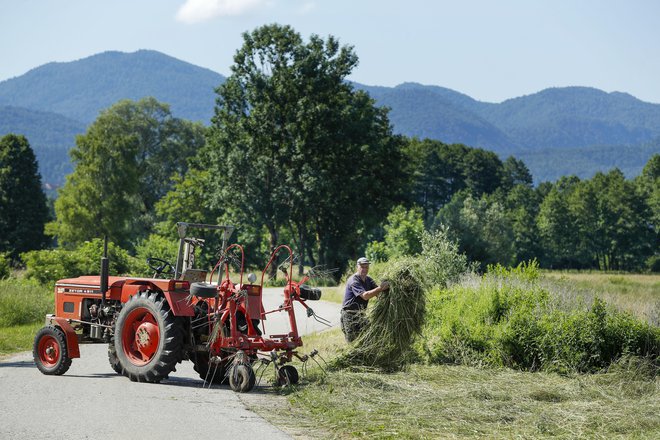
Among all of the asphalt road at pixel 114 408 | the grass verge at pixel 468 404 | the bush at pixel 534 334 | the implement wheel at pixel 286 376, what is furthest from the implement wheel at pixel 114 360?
the bush at pixel 534 334

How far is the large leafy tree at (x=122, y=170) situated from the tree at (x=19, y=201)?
1693mm

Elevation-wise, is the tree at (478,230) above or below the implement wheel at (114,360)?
above

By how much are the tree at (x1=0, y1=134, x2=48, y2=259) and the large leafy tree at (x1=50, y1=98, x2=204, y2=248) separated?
1.69 metres

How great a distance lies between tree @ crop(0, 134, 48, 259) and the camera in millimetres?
65062

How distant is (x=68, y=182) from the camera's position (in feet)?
232

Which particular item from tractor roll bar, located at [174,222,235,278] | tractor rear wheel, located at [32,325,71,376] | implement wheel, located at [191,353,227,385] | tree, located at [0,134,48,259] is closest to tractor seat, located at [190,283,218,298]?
tractor roll bar, located at [174,222,235,278]

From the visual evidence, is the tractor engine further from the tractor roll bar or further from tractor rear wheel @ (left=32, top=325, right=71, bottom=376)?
the tractor roll bar

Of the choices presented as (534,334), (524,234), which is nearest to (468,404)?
(534,334)

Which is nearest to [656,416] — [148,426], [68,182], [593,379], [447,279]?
[593,379]

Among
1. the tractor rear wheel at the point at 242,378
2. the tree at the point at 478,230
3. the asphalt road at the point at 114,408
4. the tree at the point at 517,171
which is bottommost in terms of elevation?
the asphalt road at the point at 114,408

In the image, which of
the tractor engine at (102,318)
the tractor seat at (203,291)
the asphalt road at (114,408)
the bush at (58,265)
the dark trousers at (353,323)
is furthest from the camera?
the bush at (58,265)

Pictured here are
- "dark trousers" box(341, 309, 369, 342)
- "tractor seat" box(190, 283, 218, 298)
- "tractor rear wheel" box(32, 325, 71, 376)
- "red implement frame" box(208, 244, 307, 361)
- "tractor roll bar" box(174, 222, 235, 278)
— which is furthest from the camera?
"dark trousers" box(341, 309, 369, 342)

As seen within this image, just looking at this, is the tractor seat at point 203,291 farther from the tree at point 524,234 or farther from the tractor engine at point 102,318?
the tree at point 524,234

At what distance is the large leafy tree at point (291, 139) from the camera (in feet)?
163
